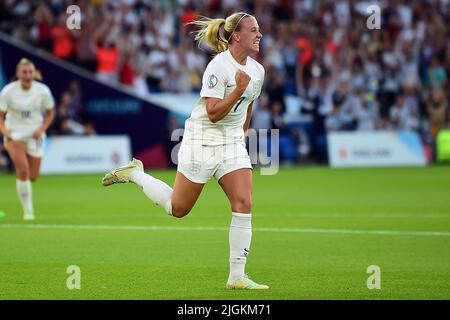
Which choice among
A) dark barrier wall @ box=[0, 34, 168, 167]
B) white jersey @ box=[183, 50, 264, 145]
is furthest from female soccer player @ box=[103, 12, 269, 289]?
dark barrier wall @ box=[0, 34, 168, 167]

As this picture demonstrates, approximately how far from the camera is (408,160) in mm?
35469

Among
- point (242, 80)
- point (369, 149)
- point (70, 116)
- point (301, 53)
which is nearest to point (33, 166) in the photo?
point (242, 80)

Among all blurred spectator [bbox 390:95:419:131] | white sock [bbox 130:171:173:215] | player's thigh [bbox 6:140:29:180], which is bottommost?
white sock [bbox 130:171:173:215]

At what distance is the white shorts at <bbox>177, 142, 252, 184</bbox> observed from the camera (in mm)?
11047

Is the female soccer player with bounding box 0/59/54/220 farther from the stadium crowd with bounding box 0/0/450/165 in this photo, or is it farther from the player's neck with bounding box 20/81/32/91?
the stadium crowd with bounding box 0/0/450/165

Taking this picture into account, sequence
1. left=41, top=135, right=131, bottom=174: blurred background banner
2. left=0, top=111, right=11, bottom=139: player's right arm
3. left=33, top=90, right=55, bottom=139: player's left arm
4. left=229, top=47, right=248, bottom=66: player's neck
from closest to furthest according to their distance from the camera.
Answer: left=229, top=47, right=248, bottom=66: player's neck, left=0, top=111, right=11, bottom=139: player's right arm, left=33, top=90, right=55, bottom=139: player's left arm, left=41, top=135, right=131, bottom=174: blurred background banner

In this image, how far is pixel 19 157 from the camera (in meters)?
19.3

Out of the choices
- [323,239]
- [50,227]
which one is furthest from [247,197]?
[50,227]

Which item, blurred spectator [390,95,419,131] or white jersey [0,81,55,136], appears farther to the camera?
blurred spectator [390,95,419,131]

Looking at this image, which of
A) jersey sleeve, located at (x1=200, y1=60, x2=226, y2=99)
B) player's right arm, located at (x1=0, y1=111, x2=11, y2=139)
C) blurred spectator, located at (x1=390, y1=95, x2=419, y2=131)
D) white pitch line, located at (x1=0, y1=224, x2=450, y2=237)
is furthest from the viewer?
blurred spectator, located at (x1=390, y1=95, x2=419, y2=131)

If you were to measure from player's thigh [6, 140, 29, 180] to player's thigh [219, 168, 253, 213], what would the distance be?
9014 millimetres
